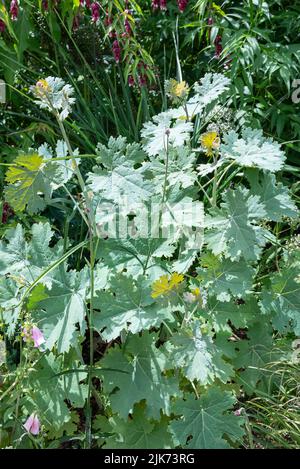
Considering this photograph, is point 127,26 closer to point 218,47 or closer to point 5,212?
point 218,47

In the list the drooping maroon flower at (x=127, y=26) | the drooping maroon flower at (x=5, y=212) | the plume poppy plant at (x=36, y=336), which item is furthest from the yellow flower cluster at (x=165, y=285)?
the drooping maroon flower at (x=127, y=26)

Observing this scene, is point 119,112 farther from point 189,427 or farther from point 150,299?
point 189,427

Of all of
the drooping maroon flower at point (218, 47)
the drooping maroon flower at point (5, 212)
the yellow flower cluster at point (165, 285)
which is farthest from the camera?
the drooping maroon flower at point (218, 47)

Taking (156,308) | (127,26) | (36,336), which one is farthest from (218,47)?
(36,336)

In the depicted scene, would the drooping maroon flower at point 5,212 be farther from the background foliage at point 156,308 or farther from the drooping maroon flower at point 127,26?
the drooping maroon flower at point 127,26

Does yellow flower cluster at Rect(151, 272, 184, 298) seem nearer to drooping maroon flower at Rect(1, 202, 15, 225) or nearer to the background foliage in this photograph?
the background foliage

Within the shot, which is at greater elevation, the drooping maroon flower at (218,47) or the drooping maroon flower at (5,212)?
the drooping maroon flower at (218,47)

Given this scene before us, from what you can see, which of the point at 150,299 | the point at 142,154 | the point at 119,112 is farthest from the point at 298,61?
the point at 150,299

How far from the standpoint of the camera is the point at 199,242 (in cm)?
205

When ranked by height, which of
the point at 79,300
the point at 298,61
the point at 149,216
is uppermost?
the point at 298,61

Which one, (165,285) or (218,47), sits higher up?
(218,47)

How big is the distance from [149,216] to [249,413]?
74 cm

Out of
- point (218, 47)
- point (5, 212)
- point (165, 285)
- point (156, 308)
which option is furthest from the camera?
point (218, 47)

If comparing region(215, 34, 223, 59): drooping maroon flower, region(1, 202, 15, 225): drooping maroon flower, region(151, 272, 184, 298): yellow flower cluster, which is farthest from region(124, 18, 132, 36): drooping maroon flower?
region(151, 272, 184, 298): yellow flower cluster
